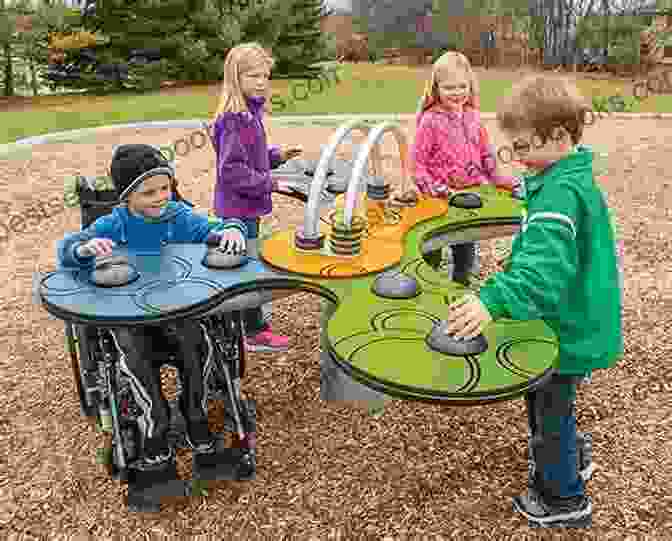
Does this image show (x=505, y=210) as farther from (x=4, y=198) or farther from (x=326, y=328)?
(x=4, y=198)

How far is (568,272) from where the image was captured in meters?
2.24

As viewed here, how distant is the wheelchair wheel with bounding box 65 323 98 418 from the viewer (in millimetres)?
3381

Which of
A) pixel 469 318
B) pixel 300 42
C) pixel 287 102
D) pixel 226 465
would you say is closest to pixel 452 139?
pixel 469 318

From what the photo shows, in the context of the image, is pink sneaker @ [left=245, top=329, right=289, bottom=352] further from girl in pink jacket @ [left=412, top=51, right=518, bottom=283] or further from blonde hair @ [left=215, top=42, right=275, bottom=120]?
blonde hair @ [left=215, top=42, right=275, bottom=120]

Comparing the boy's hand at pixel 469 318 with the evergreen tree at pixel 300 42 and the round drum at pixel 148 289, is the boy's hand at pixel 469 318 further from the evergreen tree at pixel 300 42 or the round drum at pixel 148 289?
the evergreen tree at pixel 300 42

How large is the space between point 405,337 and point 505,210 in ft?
5.73

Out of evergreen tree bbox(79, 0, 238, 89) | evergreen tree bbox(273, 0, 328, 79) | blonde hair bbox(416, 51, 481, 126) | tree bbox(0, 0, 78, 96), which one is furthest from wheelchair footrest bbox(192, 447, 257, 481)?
tree bbox(0, 0, 78, 96)

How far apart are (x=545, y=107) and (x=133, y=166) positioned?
5.55 ft

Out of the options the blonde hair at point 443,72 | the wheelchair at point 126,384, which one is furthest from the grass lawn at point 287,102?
the blonde hair at point 443,72

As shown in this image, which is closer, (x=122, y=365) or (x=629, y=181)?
(x=122, y=365)

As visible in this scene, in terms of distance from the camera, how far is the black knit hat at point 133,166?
2.81m

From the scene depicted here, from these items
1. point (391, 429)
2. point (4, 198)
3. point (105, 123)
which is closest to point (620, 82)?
point (105, 123)

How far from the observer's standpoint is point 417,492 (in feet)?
10.00

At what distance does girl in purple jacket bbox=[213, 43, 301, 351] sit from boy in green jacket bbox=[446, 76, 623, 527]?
1.78 metres
